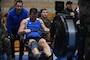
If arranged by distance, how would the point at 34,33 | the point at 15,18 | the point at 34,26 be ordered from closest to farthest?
1. the point at 34,33
2. the point at 34,26
3. the point at 15,18

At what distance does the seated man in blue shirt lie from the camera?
18.2 feet

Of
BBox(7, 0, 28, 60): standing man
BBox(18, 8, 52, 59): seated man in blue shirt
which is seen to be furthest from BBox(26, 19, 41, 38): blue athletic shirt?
BBox(7, 0, 28, 60): standing man

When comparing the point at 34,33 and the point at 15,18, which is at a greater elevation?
the point at 15,18

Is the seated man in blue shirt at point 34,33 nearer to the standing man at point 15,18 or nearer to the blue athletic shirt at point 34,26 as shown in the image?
the blue athletic shirt at point 34,26

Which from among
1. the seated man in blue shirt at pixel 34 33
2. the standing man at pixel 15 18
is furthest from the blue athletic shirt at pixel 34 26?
the standing man at pixel 15 18

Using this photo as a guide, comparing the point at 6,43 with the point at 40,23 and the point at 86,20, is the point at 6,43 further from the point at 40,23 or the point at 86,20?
the point at 86,20

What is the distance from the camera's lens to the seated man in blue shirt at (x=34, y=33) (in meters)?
5.55

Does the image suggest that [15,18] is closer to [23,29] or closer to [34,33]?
[23,29]

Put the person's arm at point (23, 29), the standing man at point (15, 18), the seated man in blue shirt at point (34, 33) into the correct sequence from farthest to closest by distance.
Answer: the standing man at point (15, 18) → the person's arm at point (23, 29) → the seated man in blue shirt at point (34, 33)

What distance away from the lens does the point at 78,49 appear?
258 centimetres

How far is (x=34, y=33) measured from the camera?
5867mm

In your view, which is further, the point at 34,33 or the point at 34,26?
the point at 34,26

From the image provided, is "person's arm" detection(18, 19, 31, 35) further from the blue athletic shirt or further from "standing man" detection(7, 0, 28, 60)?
"standing man" detection(7, 0, 28, 60)

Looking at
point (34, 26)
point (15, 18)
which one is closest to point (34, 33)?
point (34, 26)
